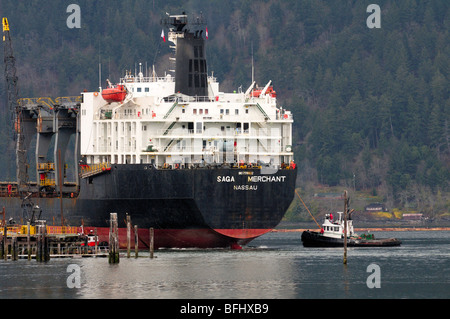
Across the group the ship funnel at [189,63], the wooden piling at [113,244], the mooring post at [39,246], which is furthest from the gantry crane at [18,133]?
the wooden piling at [113,244]

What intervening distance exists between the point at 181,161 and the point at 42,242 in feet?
47.5

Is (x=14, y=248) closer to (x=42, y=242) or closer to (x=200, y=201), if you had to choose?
(x=42, y=242)

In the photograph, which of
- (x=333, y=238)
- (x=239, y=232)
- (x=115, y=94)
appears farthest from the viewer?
(x=333, y=238)

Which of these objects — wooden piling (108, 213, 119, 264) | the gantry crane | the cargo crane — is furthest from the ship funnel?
wooden piling (108, 213, 119, 264)

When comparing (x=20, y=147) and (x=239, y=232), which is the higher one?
(x=20, y=147)

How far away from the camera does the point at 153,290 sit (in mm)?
76312

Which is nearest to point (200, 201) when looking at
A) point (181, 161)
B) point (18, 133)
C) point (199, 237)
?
point (199, 237)

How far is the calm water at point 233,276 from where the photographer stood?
247 ft

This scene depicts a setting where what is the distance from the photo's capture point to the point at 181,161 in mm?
105312

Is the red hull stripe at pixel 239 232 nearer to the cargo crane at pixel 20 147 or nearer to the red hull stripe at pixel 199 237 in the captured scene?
the red hull stripe at pixel 199 237

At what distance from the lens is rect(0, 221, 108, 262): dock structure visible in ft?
324

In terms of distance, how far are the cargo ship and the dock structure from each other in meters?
5.31

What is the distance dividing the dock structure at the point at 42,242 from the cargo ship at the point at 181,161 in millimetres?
5310
